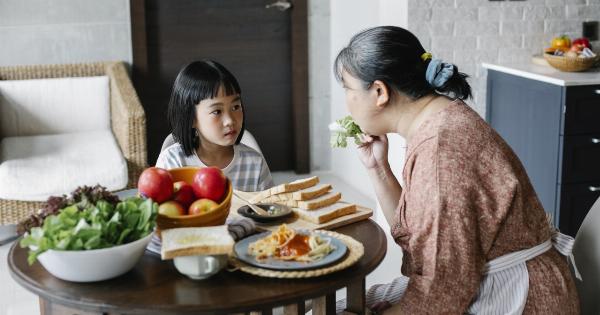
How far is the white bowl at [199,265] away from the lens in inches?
62.5

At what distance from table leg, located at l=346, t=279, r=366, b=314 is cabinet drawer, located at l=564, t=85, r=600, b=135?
180cm

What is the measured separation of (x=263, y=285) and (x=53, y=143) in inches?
103

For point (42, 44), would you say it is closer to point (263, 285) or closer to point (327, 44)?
point (327, 44)

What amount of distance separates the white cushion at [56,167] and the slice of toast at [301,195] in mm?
1660

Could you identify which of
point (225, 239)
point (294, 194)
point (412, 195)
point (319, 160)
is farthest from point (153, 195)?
point (319, 160)

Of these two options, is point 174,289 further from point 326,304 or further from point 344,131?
point 344,131

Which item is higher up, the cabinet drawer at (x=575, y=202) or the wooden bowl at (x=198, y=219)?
the wooden bowl at (x=198, y=219)

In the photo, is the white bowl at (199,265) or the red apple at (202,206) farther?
the red apple at (202,206)

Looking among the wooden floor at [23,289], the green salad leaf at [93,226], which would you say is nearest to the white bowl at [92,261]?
the green salad leaf at [93,226]

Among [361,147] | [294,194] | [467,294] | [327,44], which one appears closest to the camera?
[467,294]

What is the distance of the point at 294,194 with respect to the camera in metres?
2.02

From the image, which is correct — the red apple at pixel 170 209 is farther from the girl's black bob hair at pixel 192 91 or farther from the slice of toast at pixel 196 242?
the girl's black bob hair at pixel 192 91

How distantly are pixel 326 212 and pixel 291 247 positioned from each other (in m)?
0.30

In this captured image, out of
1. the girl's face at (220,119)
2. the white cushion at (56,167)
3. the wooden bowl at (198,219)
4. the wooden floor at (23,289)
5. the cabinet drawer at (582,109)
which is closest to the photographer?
the wooden bowl at (198,219)
